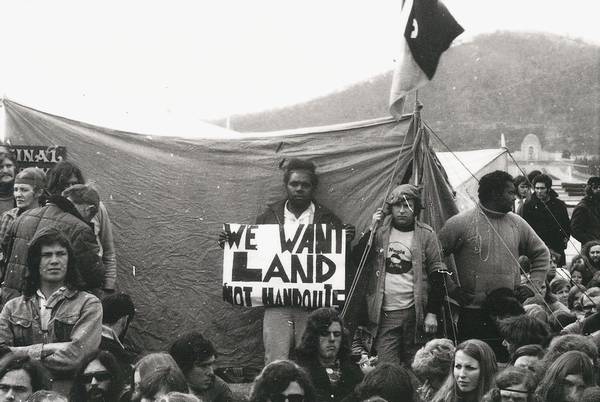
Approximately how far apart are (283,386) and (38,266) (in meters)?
1.55

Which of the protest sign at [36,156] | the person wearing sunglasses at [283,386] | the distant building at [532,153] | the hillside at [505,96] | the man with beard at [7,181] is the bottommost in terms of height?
the person wearing sunglasses at [283,386]

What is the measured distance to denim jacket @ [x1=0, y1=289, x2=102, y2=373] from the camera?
6094 mm

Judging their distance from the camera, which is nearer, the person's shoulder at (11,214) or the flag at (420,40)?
the person's shoulder at (11,214)

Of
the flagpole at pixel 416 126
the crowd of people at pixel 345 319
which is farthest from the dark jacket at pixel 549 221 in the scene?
the flagpole at pixel 416 126

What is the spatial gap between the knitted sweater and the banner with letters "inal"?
3.00 feet

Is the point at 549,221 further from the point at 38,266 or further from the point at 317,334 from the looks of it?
the point at 38,266

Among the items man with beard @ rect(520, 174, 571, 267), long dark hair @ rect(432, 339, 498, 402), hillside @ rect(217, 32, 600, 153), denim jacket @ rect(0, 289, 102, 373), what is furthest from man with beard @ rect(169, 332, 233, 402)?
hillside @ rect(217, 32, 600, 153)

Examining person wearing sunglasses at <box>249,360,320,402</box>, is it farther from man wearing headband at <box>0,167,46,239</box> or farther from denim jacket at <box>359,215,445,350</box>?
man wearing headband at <box>0,167,46,239</box>

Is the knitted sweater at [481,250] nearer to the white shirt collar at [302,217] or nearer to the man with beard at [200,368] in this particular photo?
the white shirt collar at [302,217]

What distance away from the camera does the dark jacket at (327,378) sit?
23.0ft

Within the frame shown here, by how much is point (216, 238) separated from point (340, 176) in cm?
108

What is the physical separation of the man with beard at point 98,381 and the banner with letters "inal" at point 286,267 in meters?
1.87

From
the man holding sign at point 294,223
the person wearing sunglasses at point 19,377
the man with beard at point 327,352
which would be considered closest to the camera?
the person wearing sunglasses at point 19,377

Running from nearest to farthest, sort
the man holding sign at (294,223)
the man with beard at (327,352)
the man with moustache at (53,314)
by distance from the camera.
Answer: the man with moustache at (53,314) → the man with beard at (327,352) → the man holding sign at (294,223)
